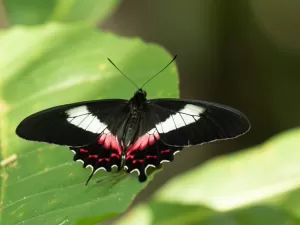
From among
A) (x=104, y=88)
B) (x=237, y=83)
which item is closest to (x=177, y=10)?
(x=237, y=83)

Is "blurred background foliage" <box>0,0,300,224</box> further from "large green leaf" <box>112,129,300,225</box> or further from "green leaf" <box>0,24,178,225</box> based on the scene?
"green leaf" <box>0,24,178,225</box>

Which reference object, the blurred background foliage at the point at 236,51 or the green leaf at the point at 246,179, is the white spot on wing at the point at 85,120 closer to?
the green leaf at the point at 246,179

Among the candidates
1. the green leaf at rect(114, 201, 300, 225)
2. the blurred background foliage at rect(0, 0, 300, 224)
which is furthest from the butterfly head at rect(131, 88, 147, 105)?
the blurred background foliage at rect(0, 0, 300, 224)

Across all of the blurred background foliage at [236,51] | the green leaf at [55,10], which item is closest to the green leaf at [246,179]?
the green leaf at [55,10]

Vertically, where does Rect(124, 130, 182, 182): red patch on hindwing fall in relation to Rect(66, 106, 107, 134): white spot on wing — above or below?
below

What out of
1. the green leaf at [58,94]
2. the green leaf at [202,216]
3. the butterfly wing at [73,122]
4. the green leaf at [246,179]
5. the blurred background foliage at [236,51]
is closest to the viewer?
the green leaf at [58,94]

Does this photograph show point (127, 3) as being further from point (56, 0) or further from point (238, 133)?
point (238, 133)
